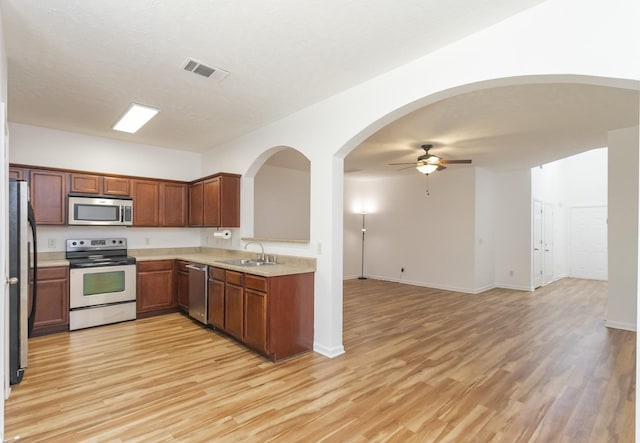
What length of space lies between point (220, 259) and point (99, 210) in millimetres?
1792

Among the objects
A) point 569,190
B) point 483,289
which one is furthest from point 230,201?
point 569,190

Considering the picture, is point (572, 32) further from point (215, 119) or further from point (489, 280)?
point (489, 280)

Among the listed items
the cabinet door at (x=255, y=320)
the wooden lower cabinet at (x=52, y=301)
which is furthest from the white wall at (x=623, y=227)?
the wooden lower cabinet at (x=52, y=301)

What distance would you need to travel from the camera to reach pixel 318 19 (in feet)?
7.16

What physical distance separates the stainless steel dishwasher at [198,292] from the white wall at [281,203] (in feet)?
7.69

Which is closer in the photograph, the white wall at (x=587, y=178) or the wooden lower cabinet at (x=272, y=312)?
the wooden lower cabinet at (x=272, y=312)

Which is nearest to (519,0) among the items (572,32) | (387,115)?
(572,32)

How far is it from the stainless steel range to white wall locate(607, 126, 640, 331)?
6.54m

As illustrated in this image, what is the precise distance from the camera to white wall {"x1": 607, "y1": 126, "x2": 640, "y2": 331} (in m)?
4.34

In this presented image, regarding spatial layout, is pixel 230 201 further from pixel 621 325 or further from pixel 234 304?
pixel 621 325

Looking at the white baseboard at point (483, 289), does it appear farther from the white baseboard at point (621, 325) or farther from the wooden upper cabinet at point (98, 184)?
the wooden upper cabinet at point (98, 184)

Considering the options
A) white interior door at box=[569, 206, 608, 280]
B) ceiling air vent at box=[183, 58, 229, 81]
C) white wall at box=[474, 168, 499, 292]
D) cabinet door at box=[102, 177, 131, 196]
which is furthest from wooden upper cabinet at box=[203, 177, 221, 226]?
white interior door at box=[569, 206, 608, 280]

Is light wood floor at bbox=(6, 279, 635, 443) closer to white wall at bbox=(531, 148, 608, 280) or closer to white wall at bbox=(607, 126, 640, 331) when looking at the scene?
white wall at bbox=(607, 126, 640, 331)

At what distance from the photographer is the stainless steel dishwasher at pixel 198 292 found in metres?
4.22
